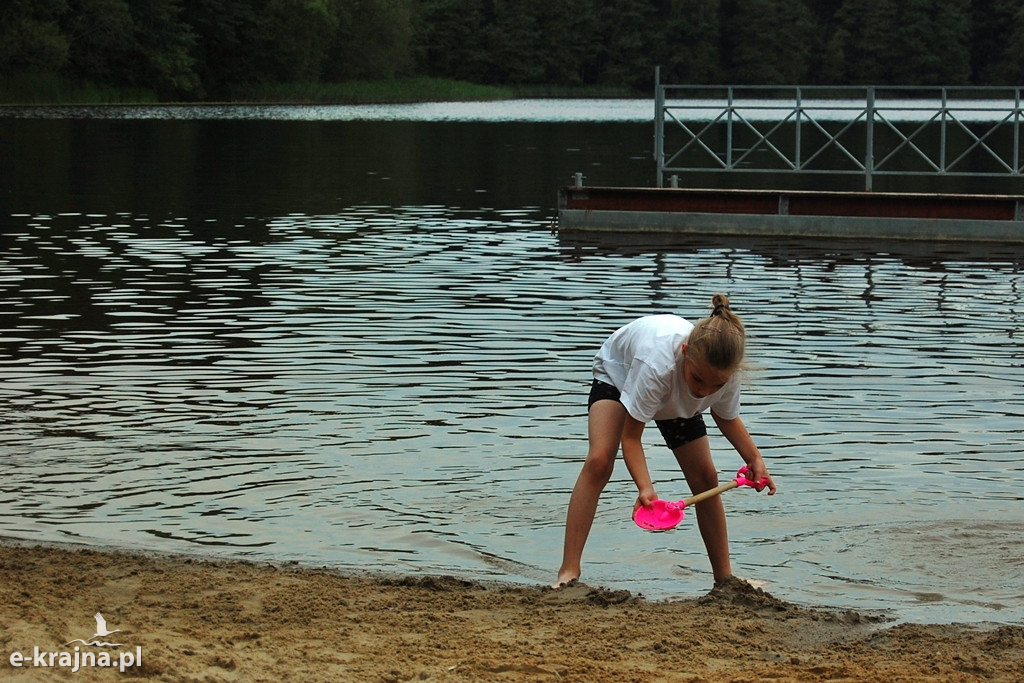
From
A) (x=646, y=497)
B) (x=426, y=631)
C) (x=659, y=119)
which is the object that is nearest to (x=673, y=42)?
(x=659, y=119)

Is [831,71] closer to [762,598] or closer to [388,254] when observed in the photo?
[388,254]

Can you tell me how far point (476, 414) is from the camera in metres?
9.84

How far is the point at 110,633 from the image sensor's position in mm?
5277

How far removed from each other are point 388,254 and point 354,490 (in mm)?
11374

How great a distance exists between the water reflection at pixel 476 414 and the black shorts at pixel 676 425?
0.86 m

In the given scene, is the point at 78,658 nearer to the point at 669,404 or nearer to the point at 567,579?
the point at 567,579

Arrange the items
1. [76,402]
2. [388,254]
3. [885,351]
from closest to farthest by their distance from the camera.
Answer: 1. [76,402]
2. [885,351]
3. [388,254]

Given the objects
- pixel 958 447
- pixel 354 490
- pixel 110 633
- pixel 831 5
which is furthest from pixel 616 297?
pixel 831 5

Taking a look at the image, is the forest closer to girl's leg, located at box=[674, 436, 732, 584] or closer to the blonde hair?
girl's leg, located at box=[674, 436, 732, 584]

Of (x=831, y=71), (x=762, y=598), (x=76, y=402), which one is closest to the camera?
(x=762, y=598)

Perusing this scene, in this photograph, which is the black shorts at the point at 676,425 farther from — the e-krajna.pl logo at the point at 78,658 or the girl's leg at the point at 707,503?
the e-krajna.pl logo at the point at 78,658

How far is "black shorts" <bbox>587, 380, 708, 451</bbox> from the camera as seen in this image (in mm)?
5992

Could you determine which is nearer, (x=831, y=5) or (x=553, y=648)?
(x=553, y=648)

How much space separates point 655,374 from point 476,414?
4333mm
